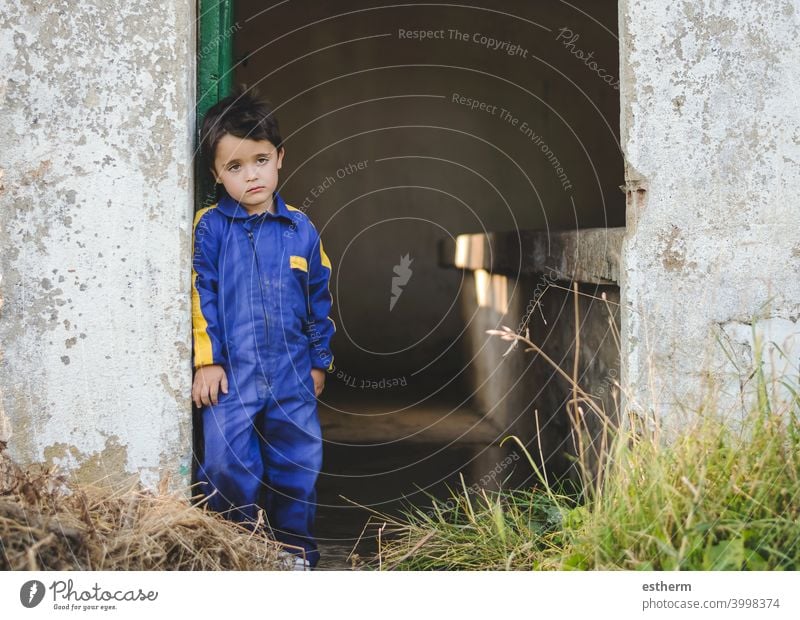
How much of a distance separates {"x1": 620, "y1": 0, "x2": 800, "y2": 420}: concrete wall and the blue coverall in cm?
100

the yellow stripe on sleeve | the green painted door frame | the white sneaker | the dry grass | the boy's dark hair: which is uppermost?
the green painted door frame

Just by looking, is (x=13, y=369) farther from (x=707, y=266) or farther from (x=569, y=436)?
(x=569, y=436)

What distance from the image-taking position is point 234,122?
2861mm

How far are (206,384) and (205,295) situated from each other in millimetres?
265

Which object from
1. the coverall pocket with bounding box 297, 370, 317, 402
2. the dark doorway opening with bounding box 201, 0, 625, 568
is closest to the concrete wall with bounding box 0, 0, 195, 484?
the coverall pocket with bounding box 297, 370, 317, 402

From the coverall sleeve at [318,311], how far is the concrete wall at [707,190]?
0.92 m

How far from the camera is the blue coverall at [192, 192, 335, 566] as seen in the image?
290 centimetres

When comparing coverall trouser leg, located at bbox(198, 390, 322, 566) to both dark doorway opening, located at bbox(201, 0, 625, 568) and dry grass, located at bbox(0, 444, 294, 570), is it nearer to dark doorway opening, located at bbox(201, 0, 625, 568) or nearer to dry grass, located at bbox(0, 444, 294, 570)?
dry grass, located at bbox(0, 444, 294, 570)

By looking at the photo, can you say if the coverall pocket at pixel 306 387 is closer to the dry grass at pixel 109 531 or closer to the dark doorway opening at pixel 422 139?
the dry grass at pixel 109 531

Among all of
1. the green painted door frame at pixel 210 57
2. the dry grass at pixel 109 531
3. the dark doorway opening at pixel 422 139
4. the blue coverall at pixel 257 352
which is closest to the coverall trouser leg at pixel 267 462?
the blue coverall at pixel 257 352

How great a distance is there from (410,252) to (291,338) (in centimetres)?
516

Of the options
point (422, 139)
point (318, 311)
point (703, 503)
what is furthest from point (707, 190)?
point (422, 139)

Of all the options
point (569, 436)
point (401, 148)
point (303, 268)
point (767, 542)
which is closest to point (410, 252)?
point (401, 148)

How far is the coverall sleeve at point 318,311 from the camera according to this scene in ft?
9.93
